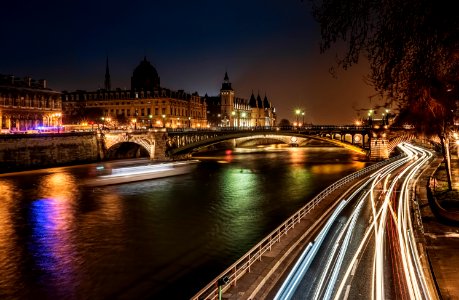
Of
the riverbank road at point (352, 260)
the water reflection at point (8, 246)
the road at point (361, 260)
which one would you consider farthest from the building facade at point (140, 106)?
the road at point (361, 260)

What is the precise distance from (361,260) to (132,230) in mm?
16037

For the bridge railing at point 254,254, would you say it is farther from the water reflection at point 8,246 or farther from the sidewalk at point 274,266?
the water reflection at point 8,246

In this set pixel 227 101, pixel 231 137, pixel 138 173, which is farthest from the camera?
pixel 227 101

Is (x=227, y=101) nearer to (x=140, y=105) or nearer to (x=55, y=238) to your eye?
(x=140, y=105)

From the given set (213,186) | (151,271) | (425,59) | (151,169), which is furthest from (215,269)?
(151,169)

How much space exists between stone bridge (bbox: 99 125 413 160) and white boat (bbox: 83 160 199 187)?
13.5 metres

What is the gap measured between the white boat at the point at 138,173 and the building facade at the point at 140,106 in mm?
59156

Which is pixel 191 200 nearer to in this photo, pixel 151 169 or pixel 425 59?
pixel 151 169

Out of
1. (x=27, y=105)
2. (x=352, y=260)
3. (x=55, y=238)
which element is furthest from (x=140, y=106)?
(x=352, y=260)

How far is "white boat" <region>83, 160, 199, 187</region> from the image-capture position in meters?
49.7

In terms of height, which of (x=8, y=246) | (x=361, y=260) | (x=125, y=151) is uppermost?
(x=125, y=151)

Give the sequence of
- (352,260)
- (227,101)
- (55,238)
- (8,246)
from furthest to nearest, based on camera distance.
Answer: (227,101)
(55,238)
(8,246)
(352,260)

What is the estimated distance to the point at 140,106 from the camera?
130 meters

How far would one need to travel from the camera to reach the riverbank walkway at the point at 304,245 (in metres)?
13.4
